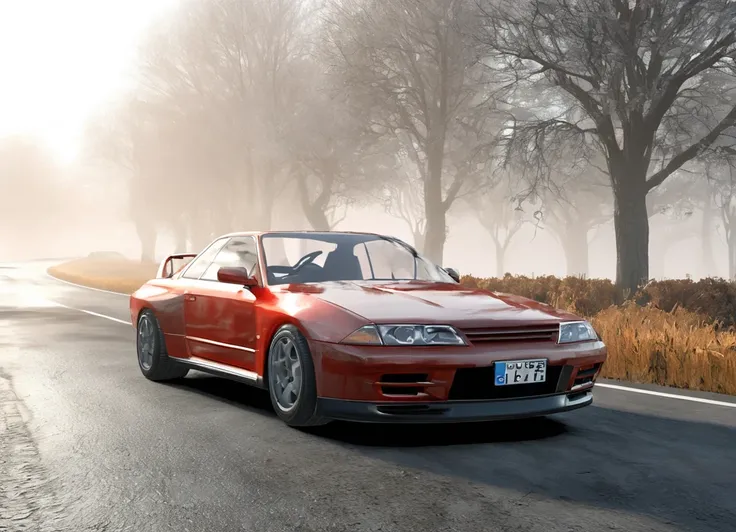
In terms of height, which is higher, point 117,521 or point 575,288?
point 575,288

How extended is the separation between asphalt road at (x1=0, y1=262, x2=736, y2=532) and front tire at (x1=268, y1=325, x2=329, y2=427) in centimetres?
13

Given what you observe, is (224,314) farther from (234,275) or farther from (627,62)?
(627,62)

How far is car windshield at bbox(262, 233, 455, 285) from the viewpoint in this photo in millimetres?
7152

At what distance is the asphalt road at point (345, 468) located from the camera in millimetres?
4262

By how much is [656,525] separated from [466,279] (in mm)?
12981

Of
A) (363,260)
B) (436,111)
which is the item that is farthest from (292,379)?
(436,111)

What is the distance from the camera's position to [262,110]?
114 ft

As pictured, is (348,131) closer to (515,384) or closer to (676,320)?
(676,320)

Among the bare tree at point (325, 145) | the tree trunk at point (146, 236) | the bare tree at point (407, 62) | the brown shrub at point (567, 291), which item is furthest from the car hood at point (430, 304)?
the tree trunk at point (146, 236)

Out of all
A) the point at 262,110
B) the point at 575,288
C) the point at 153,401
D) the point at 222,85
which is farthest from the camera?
the point at 222,85

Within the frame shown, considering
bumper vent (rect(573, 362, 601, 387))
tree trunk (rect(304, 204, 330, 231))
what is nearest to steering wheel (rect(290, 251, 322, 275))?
bumper vent (rect(573, 362, 601, 387))

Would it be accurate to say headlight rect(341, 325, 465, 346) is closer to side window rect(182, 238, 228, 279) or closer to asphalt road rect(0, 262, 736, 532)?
asphalt road rect(0, 262, 736, 532)

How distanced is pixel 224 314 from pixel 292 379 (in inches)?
48.1

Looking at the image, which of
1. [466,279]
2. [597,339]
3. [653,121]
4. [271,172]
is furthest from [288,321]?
[271,172]
